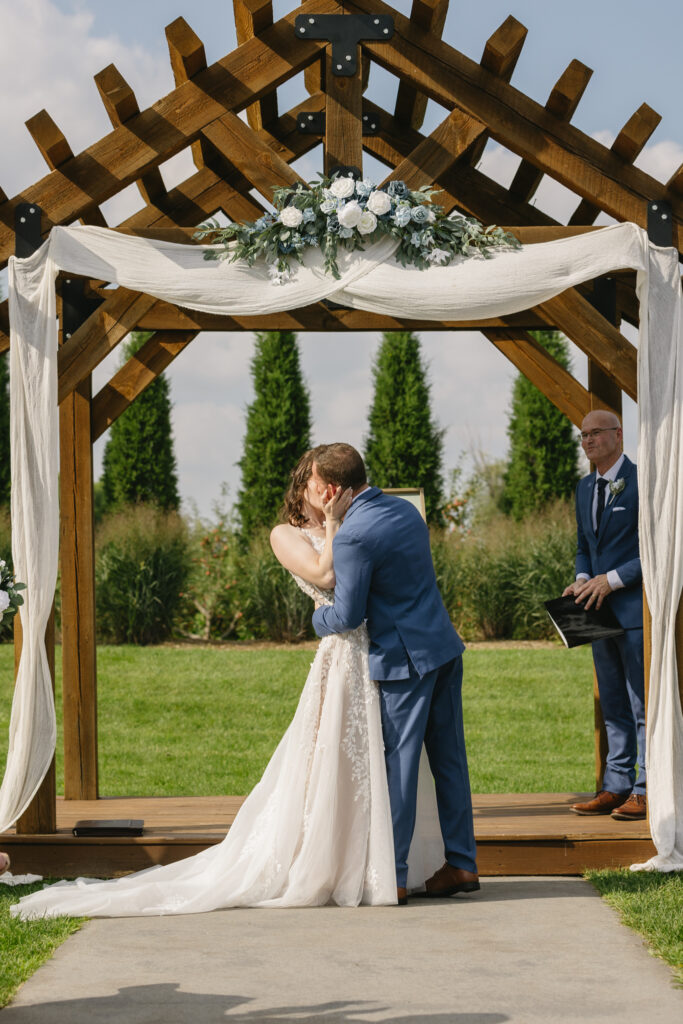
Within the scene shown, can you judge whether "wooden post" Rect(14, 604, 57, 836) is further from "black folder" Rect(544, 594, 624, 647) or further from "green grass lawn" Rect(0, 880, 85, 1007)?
"black folder" Rect(544, 594, 624, 647)

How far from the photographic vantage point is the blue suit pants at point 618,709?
17.9 feet

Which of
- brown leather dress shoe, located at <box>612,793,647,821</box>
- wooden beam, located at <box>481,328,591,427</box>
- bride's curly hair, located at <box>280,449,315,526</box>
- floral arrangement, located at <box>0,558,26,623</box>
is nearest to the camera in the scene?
floral arrangement, located at <box>0,558,26,623</box>

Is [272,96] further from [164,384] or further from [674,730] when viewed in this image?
[164,384]

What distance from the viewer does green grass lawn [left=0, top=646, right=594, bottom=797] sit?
8031mm

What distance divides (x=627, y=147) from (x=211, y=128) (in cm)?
164

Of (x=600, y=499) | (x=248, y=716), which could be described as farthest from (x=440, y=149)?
(x=248, y=716)

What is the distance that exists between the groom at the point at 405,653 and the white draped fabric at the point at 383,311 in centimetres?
74

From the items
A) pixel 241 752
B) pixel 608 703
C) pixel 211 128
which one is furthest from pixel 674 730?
pixel 241 752

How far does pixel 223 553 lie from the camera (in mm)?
13203

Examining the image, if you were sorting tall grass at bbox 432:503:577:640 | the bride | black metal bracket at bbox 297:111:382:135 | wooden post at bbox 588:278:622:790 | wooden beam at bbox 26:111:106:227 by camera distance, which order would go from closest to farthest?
Answer: the bride < wooden beam at bbox 26:111:106:227 < black metal bracket at bbox 297:111:382:135 < wooden post at bbox 588:278:622:790 < tall grass at bbox 432:503:577:640

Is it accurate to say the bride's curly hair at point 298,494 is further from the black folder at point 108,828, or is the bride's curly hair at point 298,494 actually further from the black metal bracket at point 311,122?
the black metal bracket at point 311,122

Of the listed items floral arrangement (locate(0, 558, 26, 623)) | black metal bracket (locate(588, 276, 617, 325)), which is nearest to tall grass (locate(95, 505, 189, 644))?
black metal bracket (locate(588, 276, 617, 325))

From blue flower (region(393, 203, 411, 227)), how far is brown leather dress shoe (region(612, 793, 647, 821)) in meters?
Result: 2.57

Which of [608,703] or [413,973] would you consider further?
[608,703]
